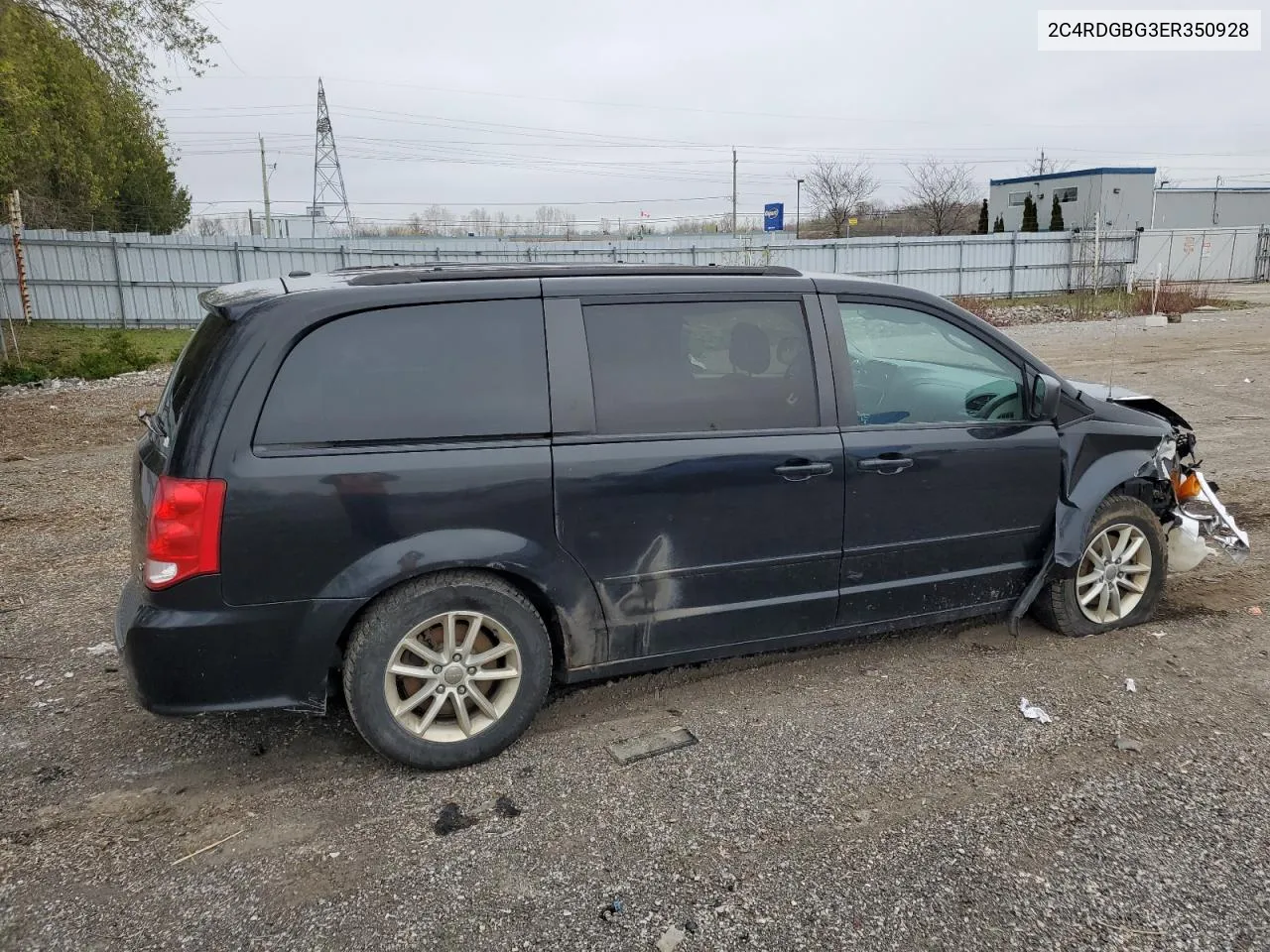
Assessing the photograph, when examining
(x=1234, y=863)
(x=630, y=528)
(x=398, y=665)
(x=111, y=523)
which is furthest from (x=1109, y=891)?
(x=111, y=523)

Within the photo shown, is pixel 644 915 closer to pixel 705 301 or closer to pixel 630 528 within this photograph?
pixel 630 528

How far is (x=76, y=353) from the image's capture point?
16875mm

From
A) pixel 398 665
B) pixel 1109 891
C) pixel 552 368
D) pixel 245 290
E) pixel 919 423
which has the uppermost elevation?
pixel 245 290

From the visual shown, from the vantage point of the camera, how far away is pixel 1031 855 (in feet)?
9.59

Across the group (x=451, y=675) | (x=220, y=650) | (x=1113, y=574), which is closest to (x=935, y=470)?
(x=1113, y=574)

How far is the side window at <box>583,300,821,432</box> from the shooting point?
11.8 feet

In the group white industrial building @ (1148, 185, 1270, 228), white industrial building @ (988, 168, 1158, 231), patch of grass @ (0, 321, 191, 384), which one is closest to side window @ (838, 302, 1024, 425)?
patch of grass @ (0, 321, 191, 384)

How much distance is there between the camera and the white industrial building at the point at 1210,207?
4838 cm

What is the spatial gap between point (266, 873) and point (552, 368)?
191 centimetres

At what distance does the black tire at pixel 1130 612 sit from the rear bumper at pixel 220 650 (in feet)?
10.7

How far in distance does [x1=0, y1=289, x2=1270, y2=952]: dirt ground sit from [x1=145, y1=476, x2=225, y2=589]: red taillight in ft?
2.81

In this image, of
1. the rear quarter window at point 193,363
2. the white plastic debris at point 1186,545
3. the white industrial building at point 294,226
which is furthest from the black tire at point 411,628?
the white industrial building at point 294,226

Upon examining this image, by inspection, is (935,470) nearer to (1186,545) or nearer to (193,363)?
(1186,545)

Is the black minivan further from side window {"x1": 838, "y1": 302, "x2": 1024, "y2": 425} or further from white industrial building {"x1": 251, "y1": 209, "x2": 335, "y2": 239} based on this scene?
white industrial building {"x1": 251, "y1": 209, "x2": 335, "y2": 239}
